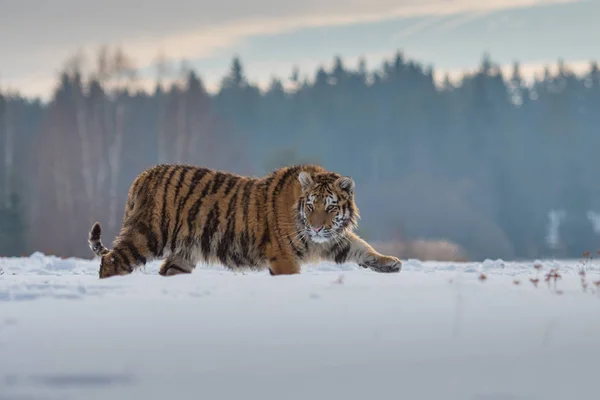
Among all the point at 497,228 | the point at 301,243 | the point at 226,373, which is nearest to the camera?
the point at 226,373

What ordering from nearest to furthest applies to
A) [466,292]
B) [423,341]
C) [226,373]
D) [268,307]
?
1. [226,373]
2. [423,341]
3. [268,307]
4. [466,292]

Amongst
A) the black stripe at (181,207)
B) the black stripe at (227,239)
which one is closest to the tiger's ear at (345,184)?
the black stripe at (227,239)

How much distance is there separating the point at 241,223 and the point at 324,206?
98 cm

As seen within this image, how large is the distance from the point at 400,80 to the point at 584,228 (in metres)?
22.8

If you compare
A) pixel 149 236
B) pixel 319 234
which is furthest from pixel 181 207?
pixel 319 234

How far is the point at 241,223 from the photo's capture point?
399 inches

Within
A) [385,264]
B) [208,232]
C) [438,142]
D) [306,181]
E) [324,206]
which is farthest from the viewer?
[438,142]

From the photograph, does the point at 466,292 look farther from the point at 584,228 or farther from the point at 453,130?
the point at 453,130

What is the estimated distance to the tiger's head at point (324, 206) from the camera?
9.66 meters

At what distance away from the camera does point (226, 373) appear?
5.80 meters

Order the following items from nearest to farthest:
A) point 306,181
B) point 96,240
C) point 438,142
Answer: point 306,181
point 96,240
point 438,142

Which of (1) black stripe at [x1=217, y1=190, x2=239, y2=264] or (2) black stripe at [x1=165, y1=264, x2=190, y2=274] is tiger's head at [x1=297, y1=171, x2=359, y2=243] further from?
(2) black stripe at [x1=165, y1=264, x2=190, y2=274]

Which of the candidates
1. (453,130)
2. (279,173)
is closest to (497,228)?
(453,130)

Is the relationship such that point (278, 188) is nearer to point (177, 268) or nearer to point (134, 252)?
point (177, 268)
